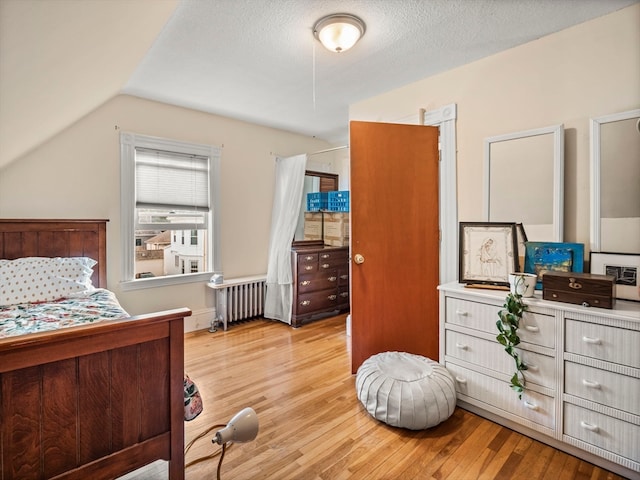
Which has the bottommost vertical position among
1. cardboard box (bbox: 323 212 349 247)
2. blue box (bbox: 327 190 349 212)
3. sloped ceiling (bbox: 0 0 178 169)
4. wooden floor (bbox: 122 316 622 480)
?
wooden floor (bbox: 122 316 622 480)

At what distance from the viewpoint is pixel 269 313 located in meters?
4.11

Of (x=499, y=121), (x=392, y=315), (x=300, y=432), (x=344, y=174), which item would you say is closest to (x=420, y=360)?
(x=392, y=315)

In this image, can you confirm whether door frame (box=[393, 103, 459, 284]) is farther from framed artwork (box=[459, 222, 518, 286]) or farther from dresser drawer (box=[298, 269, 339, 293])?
dresser drawer (box=[298, 269, 339, 293])

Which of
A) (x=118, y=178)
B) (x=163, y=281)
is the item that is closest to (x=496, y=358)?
(x=163, y=281)

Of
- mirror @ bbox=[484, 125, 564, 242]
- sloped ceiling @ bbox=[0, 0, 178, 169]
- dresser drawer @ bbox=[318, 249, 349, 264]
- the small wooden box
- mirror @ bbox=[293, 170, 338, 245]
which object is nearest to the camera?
sloped ceiling @ bbox=[0, 0, 178, 169]

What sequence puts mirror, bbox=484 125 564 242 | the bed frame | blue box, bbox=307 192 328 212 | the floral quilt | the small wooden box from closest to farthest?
the bed frame < the small wooden box < the floral quilt < mirror, bbox=484 125 564 242 < blue box, bbox=307 192 328 212

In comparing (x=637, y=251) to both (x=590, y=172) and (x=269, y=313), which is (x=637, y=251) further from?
(x=269, y=313)

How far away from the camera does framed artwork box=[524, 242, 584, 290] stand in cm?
202

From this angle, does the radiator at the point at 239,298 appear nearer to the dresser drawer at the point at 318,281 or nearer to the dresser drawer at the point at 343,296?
the dresser drawer at the point at 318,281

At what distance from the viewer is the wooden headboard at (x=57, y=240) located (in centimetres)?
260

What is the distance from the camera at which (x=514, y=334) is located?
6.18 ft

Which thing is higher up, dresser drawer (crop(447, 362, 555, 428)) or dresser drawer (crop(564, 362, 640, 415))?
dresser drawer (crop(564, 362, 640, 415))

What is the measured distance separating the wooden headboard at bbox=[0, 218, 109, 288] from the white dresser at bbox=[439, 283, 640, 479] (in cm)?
319

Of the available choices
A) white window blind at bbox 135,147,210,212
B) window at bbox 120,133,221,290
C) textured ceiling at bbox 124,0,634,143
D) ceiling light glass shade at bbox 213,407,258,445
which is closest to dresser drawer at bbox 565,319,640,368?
ceiling light glass shade at bbox 213,407,258,445
